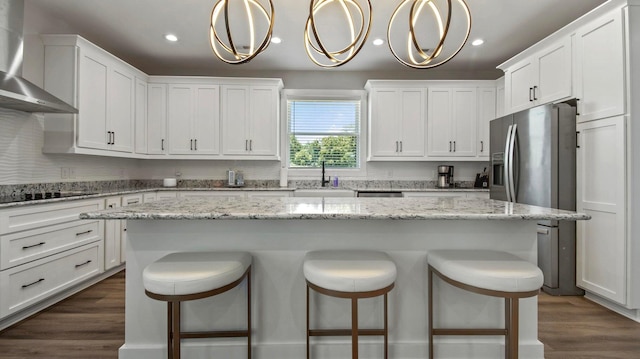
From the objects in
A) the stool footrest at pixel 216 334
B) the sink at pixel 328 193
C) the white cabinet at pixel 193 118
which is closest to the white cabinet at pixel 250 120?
the white cabinet at pixel 193 118

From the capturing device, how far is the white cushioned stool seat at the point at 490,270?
1291 millimetres

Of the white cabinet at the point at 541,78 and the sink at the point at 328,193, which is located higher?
the white cabinet at the point at 541,78

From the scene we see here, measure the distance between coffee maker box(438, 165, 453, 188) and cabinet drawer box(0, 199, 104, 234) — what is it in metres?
4.30

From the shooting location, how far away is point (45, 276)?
2.41 meters

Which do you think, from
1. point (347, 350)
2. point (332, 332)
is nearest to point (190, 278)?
point (332, 332)

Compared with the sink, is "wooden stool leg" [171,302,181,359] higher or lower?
lower

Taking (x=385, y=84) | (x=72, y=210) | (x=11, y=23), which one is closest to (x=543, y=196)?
(x=385, y=84)

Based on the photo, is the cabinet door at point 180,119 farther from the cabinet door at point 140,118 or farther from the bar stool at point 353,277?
the bar stool at point 353,277

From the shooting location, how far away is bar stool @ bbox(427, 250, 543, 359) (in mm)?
1292

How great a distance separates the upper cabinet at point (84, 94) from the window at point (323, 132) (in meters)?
2.29

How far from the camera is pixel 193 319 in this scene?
171cm

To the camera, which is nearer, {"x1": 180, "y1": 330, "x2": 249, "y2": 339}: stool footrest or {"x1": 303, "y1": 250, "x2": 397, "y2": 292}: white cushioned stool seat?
{"x1": 303, "y1": 250, "x2": 397, "y2": 292}: white cushioned stool seat

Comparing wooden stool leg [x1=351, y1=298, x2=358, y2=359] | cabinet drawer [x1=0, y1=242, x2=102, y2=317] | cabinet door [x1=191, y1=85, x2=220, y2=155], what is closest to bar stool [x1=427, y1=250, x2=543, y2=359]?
wooden stool leg [x1=351, y1=298, x2=358, y2=359]

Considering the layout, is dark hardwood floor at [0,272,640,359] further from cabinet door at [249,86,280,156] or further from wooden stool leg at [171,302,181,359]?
cabinet door at [249,86,280,156]
